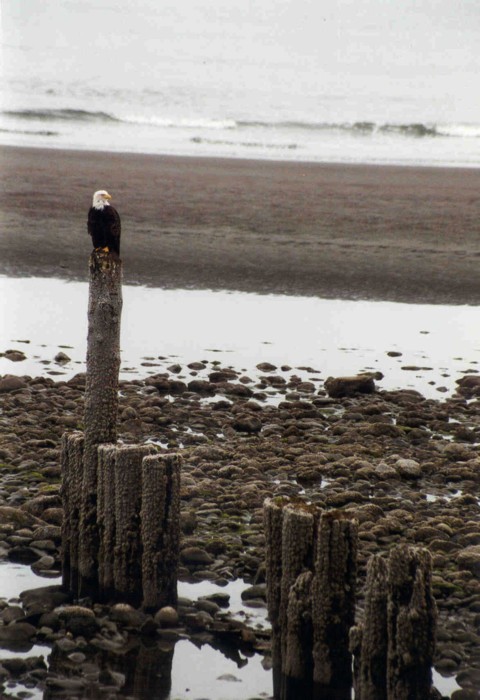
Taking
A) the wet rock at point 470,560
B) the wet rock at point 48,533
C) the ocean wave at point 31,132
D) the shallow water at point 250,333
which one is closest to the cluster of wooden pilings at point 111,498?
the wet rock at point 48,533

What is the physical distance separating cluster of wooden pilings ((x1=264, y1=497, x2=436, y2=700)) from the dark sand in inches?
691

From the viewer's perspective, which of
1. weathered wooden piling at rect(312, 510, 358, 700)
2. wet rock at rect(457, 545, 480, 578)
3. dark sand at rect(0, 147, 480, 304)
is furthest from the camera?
dark sand at rect(0, 147, 480, 304)

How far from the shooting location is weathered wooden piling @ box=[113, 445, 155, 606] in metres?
7.91

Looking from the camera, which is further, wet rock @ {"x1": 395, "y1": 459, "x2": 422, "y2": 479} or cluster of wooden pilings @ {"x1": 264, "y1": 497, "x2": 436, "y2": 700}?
wet rock @ {"x1": 395, "y1": 459, "x2": 422, "y2": 479}

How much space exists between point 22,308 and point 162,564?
14.4m

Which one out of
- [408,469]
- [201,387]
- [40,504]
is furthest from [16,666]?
[201,387]

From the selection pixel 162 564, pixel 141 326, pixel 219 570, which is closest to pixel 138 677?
pixel 162 564

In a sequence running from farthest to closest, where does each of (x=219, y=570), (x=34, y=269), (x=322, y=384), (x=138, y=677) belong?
(x=34, y=269) < (x=322, y=384) < (x=219, y=570) < (x=138, y=677)

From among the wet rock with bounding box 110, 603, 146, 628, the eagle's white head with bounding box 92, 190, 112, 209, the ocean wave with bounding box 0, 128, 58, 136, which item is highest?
the eagle's white head with bounding box 92, 190, 112, 209

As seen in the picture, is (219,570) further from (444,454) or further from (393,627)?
(444,454)

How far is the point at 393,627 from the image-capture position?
21.3ft

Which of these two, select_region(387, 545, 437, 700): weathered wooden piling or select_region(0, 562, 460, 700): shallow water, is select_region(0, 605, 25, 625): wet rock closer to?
select_region(0, 562, 460, 700): shallow water

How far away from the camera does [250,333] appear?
1997 centimetres

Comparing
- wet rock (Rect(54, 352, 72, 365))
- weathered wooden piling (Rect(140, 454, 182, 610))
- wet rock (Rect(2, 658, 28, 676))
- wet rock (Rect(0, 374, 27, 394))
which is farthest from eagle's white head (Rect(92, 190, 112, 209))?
wet rock (Rect(54, 352, 72, 365))
